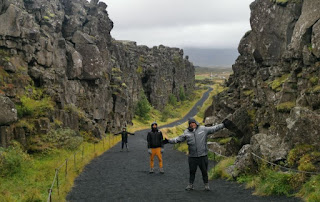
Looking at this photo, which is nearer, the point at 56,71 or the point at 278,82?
the point at 278,82

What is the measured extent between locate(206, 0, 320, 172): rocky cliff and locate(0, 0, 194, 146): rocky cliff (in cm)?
1495

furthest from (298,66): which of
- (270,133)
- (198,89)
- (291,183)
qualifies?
(198,89)

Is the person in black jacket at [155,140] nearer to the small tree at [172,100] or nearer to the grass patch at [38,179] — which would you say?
the grass patch at [38,179]

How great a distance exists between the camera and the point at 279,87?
20.3 meters

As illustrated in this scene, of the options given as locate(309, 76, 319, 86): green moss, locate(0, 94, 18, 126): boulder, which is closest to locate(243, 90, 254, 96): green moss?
locate(309, 76, 319, 86): green moss

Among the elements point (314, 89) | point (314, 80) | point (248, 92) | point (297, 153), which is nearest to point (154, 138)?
point (297, 153)

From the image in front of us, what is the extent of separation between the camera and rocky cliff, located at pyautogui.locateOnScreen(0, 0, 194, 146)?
26.0m

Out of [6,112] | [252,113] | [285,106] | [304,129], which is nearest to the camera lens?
[304,129]

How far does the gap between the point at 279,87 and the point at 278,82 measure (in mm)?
688

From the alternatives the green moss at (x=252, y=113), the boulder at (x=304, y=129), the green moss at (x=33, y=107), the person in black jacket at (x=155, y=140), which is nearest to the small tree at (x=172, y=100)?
the green moss at (x=33, y=107)

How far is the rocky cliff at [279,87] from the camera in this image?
14125 mm

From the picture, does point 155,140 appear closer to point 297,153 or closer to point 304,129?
point 297,153

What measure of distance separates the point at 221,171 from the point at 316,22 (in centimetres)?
949

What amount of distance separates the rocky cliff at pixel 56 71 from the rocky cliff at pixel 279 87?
14946 millimetres
